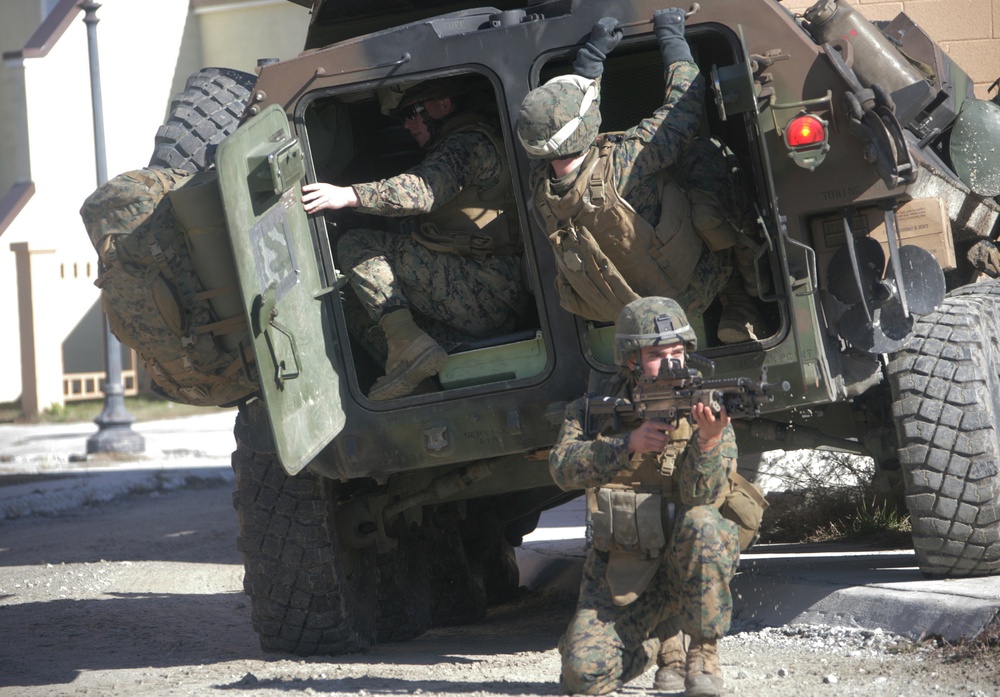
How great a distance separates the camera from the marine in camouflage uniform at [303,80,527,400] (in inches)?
196

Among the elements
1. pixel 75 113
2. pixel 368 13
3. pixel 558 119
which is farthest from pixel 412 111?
pixel 75 113

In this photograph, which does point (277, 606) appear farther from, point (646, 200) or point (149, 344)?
point (646, 200)

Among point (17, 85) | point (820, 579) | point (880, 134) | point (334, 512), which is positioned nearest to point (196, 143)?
point (334, 512)

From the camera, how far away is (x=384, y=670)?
497cm

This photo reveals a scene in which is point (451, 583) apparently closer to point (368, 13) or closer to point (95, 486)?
point (368, 13)

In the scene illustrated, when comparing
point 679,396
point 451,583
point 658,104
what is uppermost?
point 658,104

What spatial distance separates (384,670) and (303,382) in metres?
1.13

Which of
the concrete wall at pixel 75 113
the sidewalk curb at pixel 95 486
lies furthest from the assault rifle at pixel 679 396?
the concrete wall at pixel 75 113

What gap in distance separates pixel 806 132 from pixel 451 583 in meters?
2.97

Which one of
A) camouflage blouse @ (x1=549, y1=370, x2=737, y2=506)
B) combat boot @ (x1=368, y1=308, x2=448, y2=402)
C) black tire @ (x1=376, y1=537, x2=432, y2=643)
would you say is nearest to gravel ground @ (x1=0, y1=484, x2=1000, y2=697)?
black tire @ (x1=376, y1=537, x2=432, y2=643)

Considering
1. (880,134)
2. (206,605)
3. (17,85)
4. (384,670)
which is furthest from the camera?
(17,85)

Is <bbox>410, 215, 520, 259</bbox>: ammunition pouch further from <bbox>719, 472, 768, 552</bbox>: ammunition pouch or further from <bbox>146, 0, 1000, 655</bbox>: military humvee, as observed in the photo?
<bbox>719, 472, 768, 552</bbox>: ammunition pouch

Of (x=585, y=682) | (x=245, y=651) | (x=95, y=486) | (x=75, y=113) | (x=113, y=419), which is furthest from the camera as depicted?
(x=75, y=113)

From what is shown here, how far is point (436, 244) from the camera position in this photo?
5234mm
